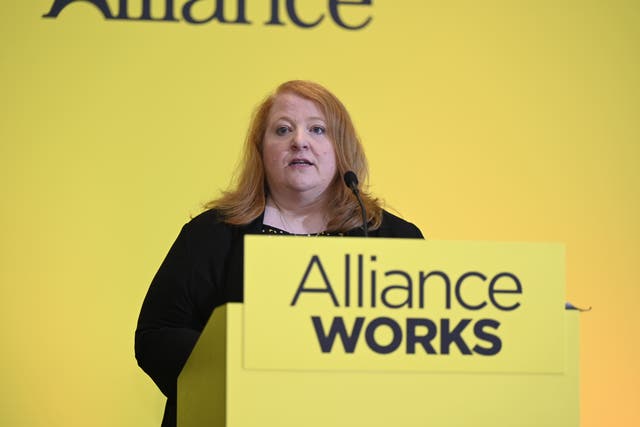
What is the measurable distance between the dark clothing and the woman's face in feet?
0.40

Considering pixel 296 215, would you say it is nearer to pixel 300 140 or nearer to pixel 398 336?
pixel 300 140

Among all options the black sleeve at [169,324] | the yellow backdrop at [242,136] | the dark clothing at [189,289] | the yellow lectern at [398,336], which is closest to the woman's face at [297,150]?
the dark clothing at [189,289]

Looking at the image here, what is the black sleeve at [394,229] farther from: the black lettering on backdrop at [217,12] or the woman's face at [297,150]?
the black lettering on backdrop at [217,12]

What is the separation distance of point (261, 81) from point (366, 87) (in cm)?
34

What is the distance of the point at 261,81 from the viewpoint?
12.1ft

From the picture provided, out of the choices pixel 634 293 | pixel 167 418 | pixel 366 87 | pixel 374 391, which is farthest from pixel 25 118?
pixel 374 391

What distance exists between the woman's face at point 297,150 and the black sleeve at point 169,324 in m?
0.26

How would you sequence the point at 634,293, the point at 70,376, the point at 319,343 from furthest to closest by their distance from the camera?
the point at 634,293 < the point at 70,376 < the point at 319,343

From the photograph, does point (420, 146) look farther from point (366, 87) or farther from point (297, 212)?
point (297, 212)

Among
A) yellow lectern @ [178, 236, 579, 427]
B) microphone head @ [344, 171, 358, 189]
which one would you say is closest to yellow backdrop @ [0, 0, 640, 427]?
microphone head @ [344, 171, 358, 189]

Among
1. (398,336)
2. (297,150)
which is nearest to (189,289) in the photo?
(297,150)

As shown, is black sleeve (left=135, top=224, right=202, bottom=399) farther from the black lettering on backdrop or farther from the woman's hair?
the black lettering on backdrop

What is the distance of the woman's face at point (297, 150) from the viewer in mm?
2709

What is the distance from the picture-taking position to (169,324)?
102 inches
